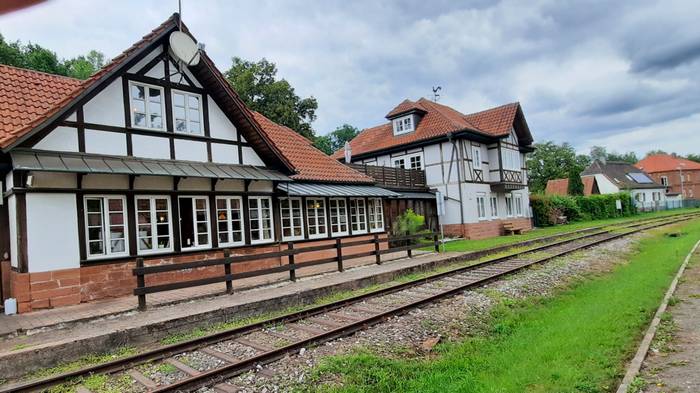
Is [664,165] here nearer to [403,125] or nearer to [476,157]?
[476,157]

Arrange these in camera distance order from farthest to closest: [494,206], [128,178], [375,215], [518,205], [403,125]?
[518,205]
[403,125]
[494,206]
[375,215]
[128,178]

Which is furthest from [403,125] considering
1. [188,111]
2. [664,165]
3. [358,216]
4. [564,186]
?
[664,165]

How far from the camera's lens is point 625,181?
214 ft

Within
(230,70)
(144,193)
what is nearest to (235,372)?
(144,193)

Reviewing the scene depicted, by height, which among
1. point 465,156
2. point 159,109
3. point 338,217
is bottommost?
point 338,217

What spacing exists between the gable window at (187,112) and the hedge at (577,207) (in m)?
28.9

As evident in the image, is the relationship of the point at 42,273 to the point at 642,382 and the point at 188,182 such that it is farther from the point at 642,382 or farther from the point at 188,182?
the point at 642,382


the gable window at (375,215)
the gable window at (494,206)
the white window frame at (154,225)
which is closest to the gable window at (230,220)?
the white window frame at (154,225)

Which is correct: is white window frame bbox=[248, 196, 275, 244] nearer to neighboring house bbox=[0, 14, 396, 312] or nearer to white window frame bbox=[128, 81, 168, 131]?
neighboring house bbox=[0, 14, 396, 312]

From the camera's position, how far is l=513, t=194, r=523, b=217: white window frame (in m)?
31.3

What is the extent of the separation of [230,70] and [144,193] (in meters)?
30.9

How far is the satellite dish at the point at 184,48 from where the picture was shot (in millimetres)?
12061

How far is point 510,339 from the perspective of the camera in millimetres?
7316

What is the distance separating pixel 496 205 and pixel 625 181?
4806cm
